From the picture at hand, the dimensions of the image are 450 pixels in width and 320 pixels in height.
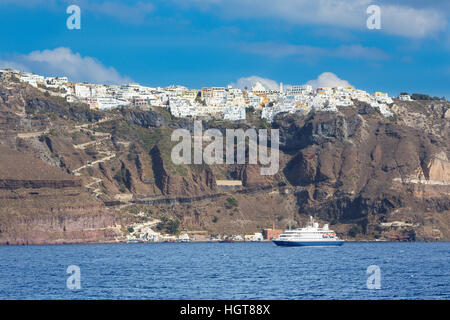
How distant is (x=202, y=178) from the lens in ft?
555

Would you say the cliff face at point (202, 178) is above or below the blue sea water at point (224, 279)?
above

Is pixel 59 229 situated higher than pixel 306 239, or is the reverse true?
pixel 59 229

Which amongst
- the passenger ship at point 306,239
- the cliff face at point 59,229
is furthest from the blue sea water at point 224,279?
the cliff face at point 59,229

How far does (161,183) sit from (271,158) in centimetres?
3083

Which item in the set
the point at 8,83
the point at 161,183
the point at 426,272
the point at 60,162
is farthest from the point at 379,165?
the point at 426,272

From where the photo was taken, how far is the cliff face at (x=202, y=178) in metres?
142

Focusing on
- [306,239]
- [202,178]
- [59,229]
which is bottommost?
[306,239]

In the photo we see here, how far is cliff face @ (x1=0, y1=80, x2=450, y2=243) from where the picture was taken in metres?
142

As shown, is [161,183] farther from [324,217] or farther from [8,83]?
[8,83]

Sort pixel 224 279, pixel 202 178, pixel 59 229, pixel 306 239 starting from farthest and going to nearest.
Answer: pixel 202 178
pixel 59 229
pixel 306 239
pixel 224 279

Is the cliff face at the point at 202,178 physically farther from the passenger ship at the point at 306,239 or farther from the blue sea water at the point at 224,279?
the blue sea water at the point at 224,279

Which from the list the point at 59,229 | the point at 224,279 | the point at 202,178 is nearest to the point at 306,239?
the point at 202,178

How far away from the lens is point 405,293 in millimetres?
49938

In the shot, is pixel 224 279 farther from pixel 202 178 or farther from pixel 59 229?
pixel 202 178
